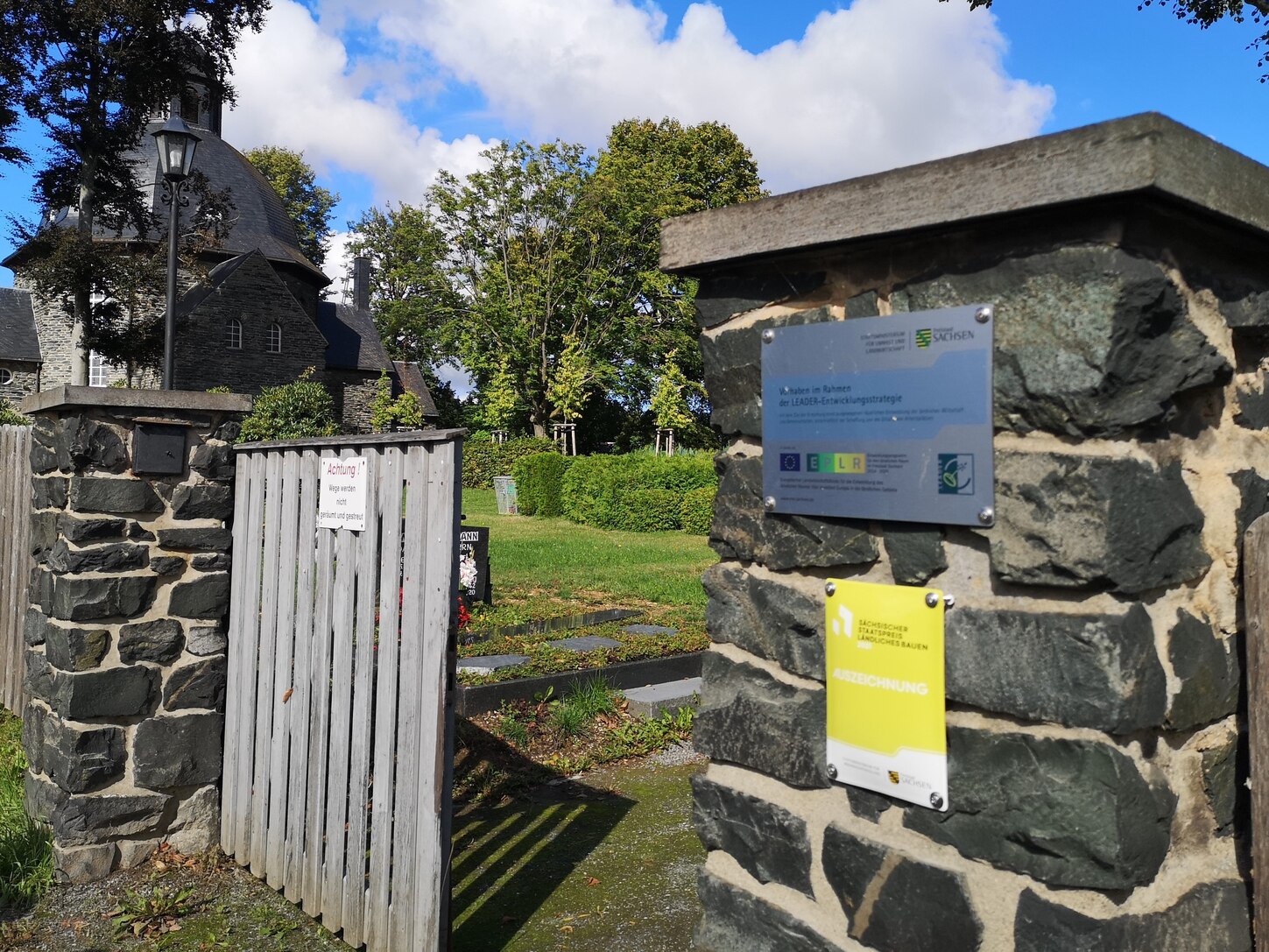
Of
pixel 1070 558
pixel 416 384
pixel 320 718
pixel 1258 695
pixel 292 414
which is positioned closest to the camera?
pixel 1070 558

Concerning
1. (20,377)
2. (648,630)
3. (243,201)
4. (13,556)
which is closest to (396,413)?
(243,201)

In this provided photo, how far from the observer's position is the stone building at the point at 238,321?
118 ft

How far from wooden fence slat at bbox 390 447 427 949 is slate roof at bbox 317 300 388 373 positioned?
137ft

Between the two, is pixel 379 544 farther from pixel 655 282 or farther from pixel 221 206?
pixel 655 282

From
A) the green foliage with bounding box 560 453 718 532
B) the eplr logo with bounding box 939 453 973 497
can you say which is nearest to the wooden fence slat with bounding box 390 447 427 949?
the eplr logo with bounding box 939 453 973 497

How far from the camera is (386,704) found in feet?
11.3

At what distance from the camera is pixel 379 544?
11.9 ft

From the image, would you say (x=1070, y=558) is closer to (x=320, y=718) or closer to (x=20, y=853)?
(x=320, y=718)

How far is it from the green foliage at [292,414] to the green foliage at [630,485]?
847 cm

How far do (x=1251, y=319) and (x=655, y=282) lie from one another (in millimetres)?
33955

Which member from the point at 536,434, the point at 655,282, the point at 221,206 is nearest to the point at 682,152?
the point at 655,282

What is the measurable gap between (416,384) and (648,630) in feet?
132

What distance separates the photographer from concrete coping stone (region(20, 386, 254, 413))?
446 cm

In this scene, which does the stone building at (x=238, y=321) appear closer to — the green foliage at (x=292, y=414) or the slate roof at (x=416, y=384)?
the slate roof at (x=416, y=384)
